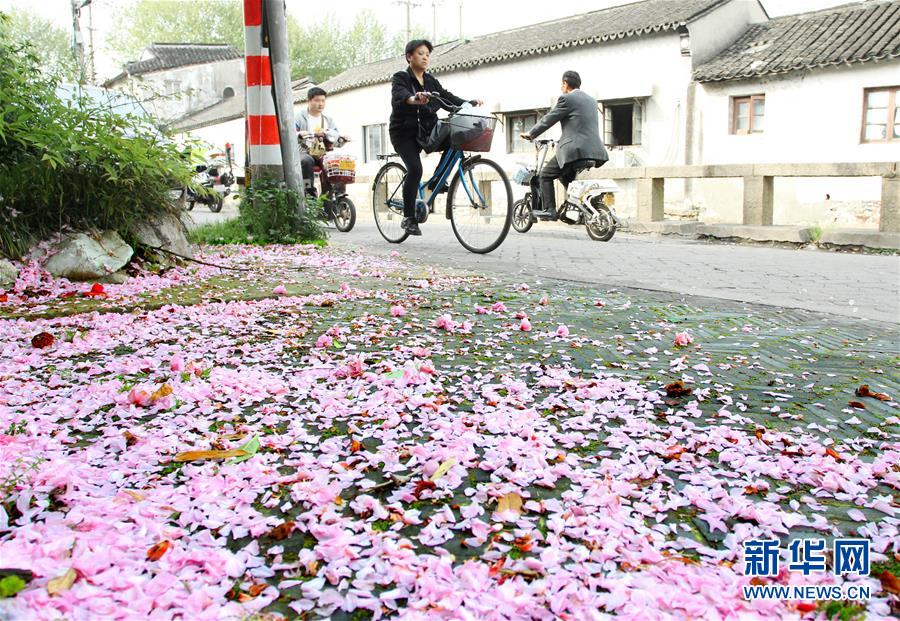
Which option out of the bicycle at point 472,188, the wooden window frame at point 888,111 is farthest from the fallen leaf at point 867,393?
the wooden window frame at point 888,111

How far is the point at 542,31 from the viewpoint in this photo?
2364 cm

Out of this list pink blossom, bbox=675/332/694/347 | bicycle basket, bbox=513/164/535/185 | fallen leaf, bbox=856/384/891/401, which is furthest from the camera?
bicycle basket, bbox=513/164/535/185

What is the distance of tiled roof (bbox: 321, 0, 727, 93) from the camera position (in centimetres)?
1866

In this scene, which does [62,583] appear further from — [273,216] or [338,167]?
[338,167]

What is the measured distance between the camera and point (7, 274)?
4.67 meters

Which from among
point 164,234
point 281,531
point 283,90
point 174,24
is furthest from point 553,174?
point 174,24

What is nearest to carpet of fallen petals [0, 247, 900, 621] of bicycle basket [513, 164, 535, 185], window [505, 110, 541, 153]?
bicycle basket [513, 164, 535, 185]

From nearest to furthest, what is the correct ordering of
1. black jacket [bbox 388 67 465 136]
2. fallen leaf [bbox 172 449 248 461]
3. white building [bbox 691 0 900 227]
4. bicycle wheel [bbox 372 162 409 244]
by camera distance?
fallen leaf [bbox 172 449 248 461]
black jacket [bbox 388 67 465 136]
bicycle wheel [bbox 372 162 409 244]
white building [bbox 691 0 900 227]

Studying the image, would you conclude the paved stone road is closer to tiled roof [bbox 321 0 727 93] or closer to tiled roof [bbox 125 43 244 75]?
tiled roof [bbox 321 0 727 93]

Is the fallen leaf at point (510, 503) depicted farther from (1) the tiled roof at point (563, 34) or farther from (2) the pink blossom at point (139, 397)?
(1) the tiled roof at point (563, 34)

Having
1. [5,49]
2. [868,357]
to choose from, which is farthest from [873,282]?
[5,49]

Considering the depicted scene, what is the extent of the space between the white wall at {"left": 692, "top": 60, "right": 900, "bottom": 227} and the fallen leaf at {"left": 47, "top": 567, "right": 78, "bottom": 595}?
16567 mm

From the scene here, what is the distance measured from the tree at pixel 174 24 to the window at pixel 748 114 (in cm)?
4537

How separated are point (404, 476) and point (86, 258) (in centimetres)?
367
